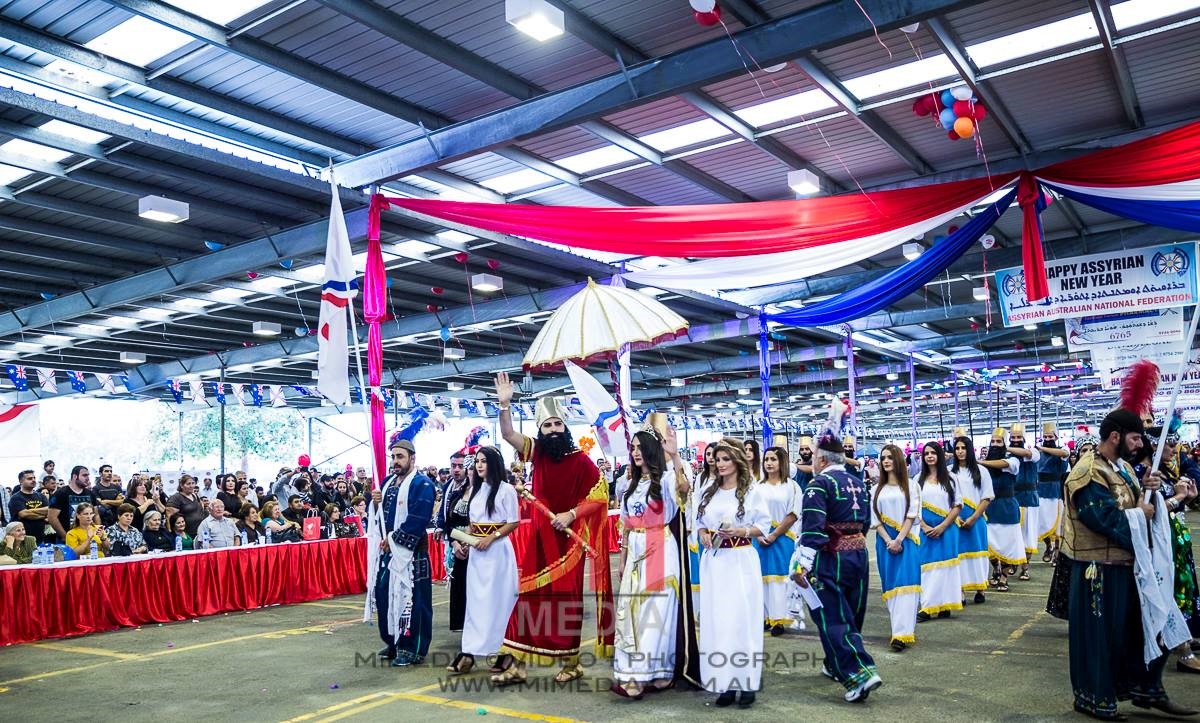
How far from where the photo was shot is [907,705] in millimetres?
5273

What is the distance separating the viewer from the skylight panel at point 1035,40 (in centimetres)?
754

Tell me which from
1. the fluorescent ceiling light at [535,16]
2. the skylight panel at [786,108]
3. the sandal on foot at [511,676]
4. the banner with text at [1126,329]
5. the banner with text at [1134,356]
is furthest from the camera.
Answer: the banner with text at [1134,356]

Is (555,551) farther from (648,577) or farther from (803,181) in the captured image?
(803,181)

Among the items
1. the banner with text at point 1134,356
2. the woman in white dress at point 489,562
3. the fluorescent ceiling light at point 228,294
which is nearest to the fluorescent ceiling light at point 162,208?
the fluorescent ceiling light at point 228,294

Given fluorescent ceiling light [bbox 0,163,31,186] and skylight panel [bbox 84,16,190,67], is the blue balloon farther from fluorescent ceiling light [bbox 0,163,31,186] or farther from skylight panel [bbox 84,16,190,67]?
fluorescent ceiling light [bbox 0,163,31,186]

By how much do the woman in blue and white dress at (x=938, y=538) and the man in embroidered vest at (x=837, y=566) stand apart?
2418 millimetres

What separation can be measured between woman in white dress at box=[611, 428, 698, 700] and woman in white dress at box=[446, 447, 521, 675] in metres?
0.94

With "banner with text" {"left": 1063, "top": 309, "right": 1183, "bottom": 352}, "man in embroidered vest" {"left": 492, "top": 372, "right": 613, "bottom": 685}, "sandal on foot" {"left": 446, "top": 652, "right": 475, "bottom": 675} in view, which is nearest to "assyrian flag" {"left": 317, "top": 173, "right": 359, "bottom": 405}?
"man in embroidered vest" {"left": 492, "top": 372, "right": 613, "bottom": 685}

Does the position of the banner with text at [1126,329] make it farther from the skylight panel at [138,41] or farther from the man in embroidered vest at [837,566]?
the skylight panel at [138,41]

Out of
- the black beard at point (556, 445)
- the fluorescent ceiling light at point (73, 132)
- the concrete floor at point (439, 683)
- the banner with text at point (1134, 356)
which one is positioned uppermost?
the fluorescent ceiling light at point (73, 132)

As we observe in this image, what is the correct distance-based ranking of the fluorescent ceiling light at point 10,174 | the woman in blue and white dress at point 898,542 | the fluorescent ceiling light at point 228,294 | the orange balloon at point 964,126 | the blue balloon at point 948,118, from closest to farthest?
1. the woman in blue and white dress at point 898,542
2. the orange balloon at point 964,126
3. the blue balloon at point 948,118
4. the fluorescent ceiling light at point 10,174
5. the fluorescent ceiling light at point 228,294

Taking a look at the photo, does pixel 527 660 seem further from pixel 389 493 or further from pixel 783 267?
pixel 783 267

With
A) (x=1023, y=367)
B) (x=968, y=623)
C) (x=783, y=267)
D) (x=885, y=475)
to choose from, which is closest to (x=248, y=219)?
(x=783, y=267)

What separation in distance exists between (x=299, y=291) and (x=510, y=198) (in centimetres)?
667
